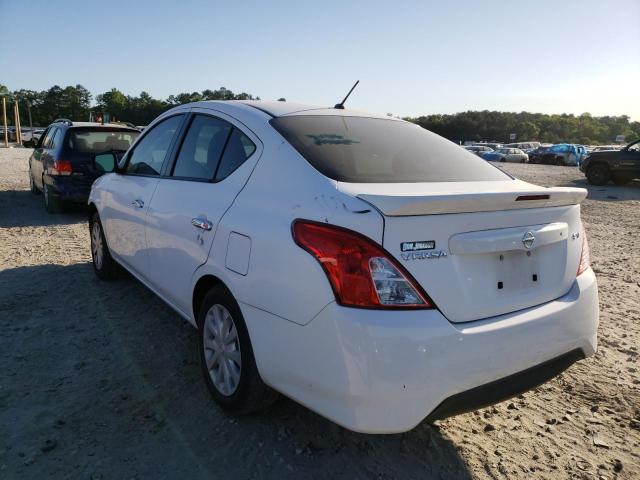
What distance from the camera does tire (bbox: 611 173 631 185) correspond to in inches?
663

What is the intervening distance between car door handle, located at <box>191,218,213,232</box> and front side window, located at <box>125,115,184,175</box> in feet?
3.12

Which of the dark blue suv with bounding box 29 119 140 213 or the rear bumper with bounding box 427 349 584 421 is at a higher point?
the dark blue suv with bounding box 29 119 140 213

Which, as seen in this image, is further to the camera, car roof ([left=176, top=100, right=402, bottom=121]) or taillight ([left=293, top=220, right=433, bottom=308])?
car roof ([left=176, top=100, right=402, bottom=121])

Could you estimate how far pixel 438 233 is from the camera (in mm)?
1975

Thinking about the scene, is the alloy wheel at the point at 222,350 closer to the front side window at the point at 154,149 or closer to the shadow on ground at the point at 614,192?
the front side window at the point at 154,149

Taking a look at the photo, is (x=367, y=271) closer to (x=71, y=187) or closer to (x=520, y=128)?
(x=71, y=187)

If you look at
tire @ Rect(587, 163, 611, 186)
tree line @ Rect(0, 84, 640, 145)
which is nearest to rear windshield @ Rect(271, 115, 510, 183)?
tire @ Rect(587, 163, 611, 186)

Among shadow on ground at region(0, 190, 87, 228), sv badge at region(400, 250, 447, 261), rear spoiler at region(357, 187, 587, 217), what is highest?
rear spoiler at region(357, 187, 587, 217)

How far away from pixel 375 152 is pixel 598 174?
17.3 metres

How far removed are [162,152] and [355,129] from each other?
1541 mm

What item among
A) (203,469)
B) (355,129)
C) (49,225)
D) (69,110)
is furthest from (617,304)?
(69,110)

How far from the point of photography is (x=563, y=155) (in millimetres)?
36406

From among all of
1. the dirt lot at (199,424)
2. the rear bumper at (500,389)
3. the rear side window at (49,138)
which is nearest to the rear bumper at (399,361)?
the rear bumper at (500,389)

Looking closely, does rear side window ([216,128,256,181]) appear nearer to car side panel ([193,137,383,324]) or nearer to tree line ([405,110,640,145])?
car side panel ([193,137,383,324])
